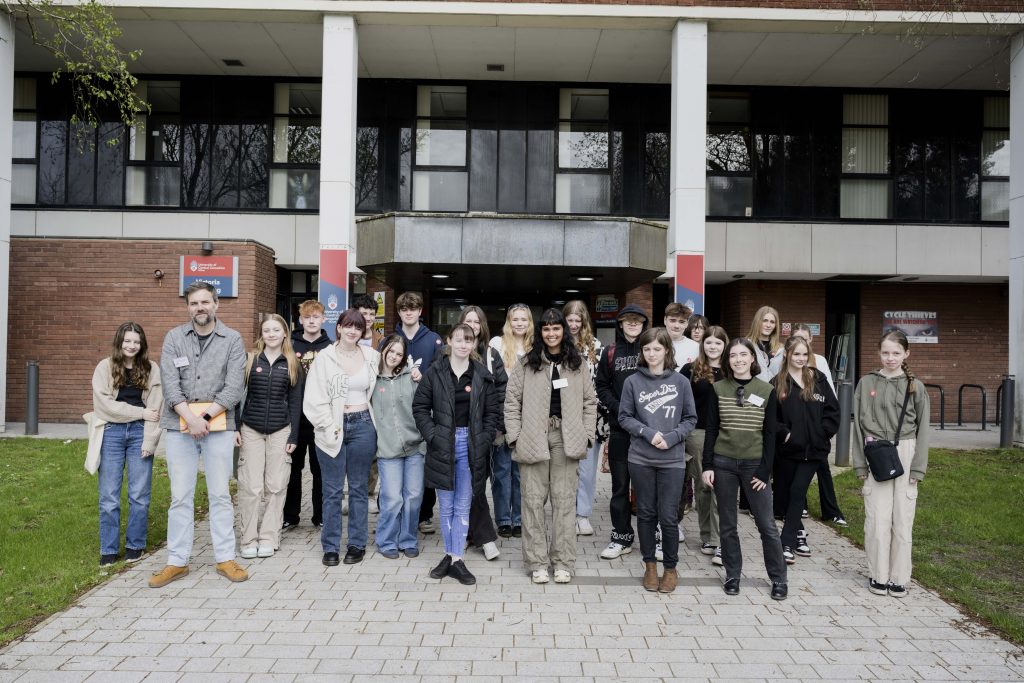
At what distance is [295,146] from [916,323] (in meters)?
14.5

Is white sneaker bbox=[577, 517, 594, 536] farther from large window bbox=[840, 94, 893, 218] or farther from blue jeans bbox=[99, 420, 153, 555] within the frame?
large window bbox=[840, 94, 893, 218]

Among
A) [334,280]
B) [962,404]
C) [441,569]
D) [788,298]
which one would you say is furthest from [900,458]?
[962,404]

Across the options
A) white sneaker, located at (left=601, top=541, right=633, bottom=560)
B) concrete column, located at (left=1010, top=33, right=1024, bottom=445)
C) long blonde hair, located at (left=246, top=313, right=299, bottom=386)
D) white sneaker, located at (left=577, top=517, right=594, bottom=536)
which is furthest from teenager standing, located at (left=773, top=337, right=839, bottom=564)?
concrete column, located at (left=1010, top=33, right=1024, bottom=445)

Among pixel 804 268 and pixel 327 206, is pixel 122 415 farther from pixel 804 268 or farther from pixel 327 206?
pixel 804 268

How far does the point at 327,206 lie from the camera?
1183cm

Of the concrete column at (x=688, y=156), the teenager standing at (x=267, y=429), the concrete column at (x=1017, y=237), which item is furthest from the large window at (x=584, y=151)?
the teenager standing at (x=267, y=429)

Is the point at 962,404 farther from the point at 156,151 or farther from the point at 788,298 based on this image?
the point at 156,151

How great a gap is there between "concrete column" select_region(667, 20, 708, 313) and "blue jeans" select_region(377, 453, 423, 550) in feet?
23.5

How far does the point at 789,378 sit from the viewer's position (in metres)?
5.60

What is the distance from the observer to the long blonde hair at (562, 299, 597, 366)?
237 inches

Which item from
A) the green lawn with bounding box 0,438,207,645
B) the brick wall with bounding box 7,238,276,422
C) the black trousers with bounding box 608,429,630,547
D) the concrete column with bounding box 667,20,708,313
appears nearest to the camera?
the green lawn with bounding box 0,438,207,645

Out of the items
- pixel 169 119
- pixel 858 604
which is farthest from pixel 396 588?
pixel 169 119

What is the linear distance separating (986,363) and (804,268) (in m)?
5.13

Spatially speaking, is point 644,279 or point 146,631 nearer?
point 146,631
